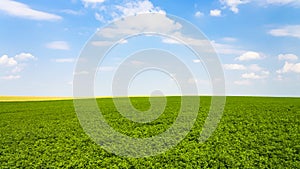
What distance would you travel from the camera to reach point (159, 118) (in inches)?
1027

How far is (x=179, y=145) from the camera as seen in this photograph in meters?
19.4

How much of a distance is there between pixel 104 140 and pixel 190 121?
653cm

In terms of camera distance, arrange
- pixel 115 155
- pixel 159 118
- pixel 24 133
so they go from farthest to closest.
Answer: pixel 159 118 < pixel 24 133 < pixel 115 155

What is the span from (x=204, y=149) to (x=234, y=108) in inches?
458

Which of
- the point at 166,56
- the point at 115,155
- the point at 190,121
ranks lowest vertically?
→ the point at 115,155

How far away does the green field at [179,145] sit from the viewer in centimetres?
1730

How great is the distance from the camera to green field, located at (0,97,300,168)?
17.3 metres

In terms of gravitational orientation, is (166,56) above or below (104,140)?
above

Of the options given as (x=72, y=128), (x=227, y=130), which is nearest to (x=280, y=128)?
(x=227, y=130)

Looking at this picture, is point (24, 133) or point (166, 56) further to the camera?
point (24, 133)

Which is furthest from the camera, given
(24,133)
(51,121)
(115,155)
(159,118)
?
(51,121)

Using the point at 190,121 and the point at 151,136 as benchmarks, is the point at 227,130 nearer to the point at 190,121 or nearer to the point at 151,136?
the point at 190,121

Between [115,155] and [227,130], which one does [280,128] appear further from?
[115,155]

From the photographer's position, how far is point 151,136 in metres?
21.2
